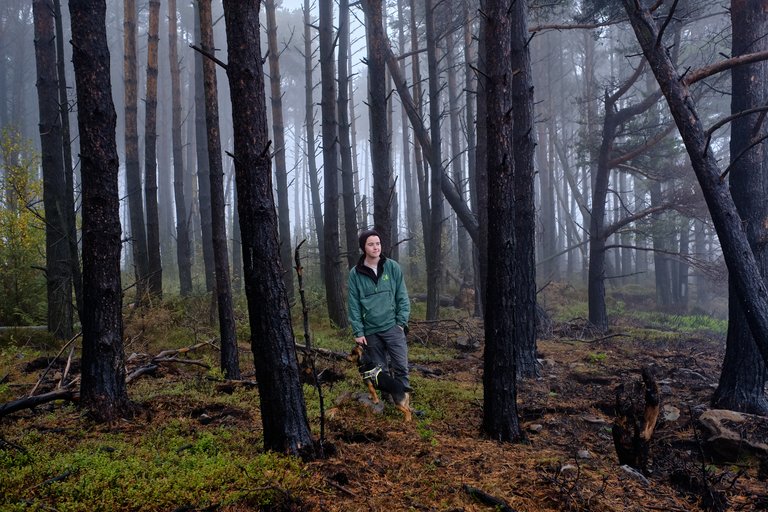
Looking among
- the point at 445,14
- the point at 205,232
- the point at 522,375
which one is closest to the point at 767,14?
the point at 522,375

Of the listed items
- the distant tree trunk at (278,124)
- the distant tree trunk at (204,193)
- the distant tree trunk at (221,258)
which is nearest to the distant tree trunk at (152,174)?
the distant tree trunk at (204,193)

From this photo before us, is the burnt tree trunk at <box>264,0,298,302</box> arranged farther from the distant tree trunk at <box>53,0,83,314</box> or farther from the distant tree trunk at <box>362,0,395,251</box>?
the distant tree trunk at <box>53,0,83,314</box>

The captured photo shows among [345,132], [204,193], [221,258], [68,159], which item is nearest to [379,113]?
[345,132]

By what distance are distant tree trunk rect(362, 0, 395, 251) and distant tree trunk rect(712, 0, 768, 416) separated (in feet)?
19.9

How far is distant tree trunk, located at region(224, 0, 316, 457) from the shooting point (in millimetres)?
3973

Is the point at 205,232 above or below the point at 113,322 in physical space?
above

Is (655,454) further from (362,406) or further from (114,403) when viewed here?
(114,403)

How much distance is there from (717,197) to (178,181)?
1762 centimetres

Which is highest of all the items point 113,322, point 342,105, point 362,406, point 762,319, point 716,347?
point 342,105

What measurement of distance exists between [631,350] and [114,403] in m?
10.3

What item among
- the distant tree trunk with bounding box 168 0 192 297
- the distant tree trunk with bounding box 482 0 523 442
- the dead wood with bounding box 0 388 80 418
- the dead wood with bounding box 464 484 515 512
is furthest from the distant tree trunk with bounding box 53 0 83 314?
the distant tree trunk with bounding box 168 0 192 297

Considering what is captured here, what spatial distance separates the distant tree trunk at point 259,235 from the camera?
3.97 meters

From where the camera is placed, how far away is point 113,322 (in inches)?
205

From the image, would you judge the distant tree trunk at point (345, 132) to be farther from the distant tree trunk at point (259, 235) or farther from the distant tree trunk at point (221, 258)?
the distant tree trunk at point (259, 235)
